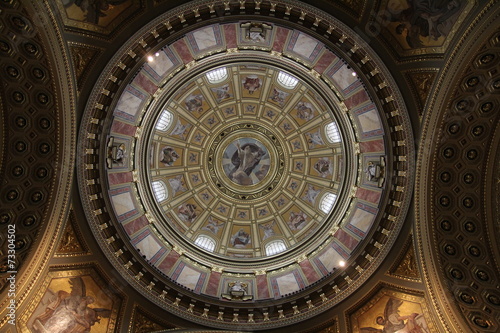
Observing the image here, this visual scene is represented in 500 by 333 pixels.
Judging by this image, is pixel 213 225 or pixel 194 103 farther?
pixel 213 225

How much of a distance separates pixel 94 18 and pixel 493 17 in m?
15.7

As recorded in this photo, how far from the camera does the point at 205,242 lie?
2820 cm

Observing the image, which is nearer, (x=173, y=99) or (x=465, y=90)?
(x=465, y=90)

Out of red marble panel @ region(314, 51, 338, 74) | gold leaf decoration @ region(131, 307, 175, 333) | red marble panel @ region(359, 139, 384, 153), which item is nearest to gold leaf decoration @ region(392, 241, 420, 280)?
red marble panel @ region(359, 139, 384, 153)

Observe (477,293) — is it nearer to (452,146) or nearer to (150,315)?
(452,146)

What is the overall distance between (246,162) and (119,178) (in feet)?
37.9

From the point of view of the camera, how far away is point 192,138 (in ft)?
100.0

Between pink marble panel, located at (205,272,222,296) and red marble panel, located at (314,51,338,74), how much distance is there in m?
13.7

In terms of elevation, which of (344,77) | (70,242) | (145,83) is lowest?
(70,242)

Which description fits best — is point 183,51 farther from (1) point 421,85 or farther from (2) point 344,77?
(1) point 421,85

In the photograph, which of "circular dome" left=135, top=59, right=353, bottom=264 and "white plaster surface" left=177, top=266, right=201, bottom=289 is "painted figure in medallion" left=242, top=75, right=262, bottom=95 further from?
"white plaster surface" left=177, top=266, right=201, bottom=289

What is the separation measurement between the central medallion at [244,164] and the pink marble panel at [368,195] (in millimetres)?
9616

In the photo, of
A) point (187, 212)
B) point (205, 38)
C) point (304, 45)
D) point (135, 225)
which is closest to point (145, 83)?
point (205, 38)

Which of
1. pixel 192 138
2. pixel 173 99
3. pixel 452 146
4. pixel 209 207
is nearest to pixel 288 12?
pixel 452 146
